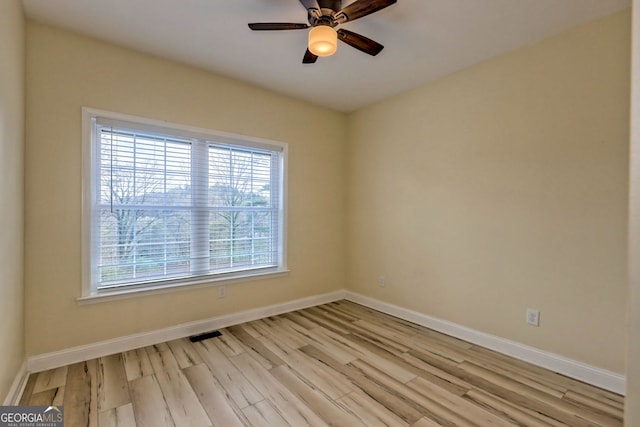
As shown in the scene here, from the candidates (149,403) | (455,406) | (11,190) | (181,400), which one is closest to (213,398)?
(181,400)

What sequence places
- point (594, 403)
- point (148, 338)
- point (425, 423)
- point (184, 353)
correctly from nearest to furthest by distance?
point (425, 423) → point (594, 403) → point (184, 353) → point (148, 338)

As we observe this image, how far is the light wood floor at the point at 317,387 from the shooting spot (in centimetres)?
183

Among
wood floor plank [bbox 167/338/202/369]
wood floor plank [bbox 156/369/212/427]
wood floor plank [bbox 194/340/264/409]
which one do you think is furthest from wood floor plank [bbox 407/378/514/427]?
wood floor plank [bbox 167/338/202/369]

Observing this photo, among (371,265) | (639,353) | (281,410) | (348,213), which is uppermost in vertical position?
(348,213)

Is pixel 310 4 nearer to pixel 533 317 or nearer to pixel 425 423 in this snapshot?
pixel 425 423

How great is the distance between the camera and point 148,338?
2752mm

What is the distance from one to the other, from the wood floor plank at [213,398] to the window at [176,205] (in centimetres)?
96

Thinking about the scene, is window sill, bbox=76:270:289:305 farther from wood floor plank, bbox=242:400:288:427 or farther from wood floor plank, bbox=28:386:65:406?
wood floor plank, bbox=242:400:288:427

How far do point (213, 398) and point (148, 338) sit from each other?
44.5 inches

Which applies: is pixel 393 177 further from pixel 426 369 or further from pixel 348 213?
pixel 426 369

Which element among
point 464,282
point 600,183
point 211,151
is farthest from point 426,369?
point 211,151

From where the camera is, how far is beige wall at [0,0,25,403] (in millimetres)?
1698

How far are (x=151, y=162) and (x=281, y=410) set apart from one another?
2.35 m

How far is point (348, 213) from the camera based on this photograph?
4.32 metres
